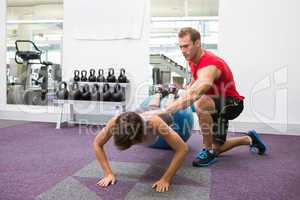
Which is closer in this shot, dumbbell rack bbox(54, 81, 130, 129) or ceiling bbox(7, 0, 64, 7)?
dumbbell rack bbox(54, 81, 130, 129)

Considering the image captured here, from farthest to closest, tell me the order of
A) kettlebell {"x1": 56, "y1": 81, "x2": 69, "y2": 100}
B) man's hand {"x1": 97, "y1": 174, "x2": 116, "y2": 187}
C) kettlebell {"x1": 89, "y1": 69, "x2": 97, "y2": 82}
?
kettlebell {"x1": 89, "y1": 69, "x2": 97, "y2": 82}
kettlebell {"x1": 56, "y1": 81, "x2": 69, "y2": 100}
man's hand {"x1": 97, "y1": 174, "x2": 116, "y2": 187}

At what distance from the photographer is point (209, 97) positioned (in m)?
2.37

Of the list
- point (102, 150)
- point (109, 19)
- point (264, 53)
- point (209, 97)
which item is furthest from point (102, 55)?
point (102, 150)

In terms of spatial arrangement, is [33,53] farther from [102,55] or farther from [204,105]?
[204,105]

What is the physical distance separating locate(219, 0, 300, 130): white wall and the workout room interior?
1cm

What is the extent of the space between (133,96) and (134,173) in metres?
2.26

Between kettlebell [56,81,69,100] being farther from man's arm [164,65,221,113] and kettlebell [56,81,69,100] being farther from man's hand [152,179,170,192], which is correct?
man's hand [152,179,170,192]

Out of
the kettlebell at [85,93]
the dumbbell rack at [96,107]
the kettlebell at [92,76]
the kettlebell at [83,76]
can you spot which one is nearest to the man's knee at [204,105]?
the dumbbell rack at [96,107]

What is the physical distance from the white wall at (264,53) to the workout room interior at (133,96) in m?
0.01

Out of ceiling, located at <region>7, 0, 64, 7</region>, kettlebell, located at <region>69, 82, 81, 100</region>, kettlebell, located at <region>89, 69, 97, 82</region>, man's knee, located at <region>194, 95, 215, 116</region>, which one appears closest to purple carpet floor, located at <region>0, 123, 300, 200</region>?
man's knee, located at <region>194, 95, 215, 116</region>

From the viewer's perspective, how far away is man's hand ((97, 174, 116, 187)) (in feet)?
5.95

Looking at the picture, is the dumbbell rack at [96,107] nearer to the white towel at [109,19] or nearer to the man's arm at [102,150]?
the white towel at [109,19]

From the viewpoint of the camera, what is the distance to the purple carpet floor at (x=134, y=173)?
5.57 ft

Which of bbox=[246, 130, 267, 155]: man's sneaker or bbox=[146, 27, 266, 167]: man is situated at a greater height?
bbox=[146, 27, 266, 167]: man
